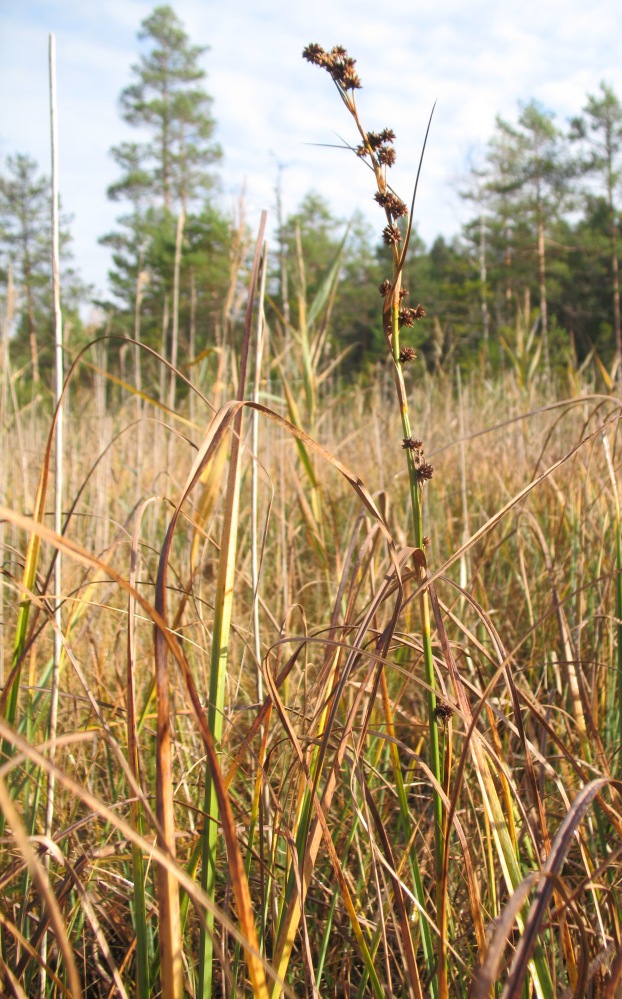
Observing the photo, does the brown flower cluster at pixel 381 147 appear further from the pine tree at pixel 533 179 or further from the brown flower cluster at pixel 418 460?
the pine tree at pixel 533 179

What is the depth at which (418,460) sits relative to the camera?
17.4 inches

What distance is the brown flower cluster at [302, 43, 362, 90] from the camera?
451 millimetres

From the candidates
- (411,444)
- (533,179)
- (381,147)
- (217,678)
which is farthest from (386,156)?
(533,179)

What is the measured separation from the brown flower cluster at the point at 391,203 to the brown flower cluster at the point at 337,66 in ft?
0.27

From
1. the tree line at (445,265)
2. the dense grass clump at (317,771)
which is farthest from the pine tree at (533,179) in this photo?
the dense grass clump at (317,771)

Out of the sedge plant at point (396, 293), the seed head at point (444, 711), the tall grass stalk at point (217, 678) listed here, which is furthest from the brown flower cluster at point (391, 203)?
the seed head at point (444, 711)

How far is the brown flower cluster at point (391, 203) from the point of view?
17.0 inches

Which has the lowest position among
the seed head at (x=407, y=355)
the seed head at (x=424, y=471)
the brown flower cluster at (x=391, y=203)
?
the seed head at (x=424, y=471)

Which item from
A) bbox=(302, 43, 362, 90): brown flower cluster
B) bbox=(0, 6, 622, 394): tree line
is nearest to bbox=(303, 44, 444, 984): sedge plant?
bbox=(302, 43, 362, 90): brown flower cluster

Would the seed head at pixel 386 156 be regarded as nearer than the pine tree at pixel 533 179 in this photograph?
Yes

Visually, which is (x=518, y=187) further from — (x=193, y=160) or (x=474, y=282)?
(x=193, y=160)

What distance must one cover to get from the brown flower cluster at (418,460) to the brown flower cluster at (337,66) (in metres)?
0.25

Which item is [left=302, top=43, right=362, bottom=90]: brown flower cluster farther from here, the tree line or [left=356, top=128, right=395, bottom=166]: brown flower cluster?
the tree line

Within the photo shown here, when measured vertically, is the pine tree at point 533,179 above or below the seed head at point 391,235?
above
